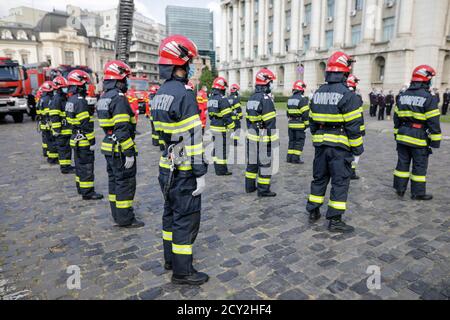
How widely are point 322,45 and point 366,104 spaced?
450 inches

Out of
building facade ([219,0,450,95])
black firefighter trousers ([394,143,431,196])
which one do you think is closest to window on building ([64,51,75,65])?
building facade ([219,0,450,95])

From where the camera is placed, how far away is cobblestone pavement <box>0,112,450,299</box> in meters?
3.29

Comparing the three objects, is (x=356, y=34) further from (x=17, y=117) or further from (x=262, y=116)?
(x=262, y=116)

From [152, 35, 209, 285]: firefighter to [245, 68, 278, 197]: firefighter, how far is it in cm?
285

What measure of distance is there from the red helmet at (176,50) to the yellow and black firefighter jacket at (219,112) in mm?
4791

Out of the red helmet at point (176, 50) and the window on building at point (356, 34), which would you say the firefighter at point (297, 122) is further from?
the window on building at point (356, 34)

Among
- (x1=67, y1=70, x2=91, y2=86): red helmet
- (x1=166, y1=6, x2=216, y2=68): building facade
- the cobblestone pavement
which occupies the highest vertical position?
(x1=166, y1=6, x2=216, y2=68): building facade

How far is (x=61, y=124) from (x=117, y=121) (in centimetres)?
428

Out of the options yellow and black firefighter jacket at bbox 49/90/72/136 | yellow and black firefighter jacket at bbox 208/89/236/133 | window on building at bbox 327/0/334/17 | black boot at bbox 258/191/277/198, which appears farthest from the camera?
window on building at bbox 327/0/334/17

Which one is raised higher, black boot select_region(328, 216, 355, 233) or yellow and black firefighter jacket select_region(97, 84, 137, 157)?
yellow and black firefighter jacket select_region(97, 84, 137, 157)

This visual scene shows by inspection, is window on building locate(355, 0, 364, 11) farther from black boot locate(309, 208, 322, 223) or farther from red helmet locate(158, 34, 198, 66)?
red helmet locate(158, 34, 198, 66)

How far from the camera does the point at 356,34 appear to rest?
112 ft

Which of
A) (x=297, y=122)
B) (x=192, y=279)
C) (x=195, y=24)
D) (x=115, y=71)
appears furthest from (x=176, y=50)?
(x=195, y=24)

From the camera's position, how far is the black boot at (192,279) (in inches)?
132
